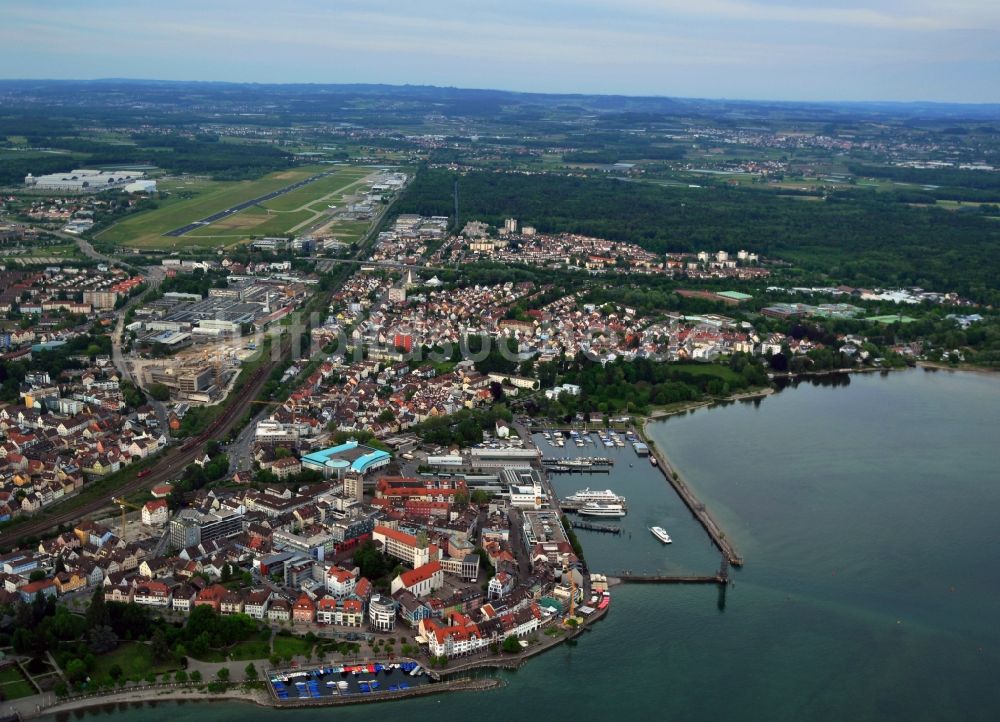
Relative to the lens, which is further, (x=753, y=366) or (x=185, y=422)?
(x=753, y=366)

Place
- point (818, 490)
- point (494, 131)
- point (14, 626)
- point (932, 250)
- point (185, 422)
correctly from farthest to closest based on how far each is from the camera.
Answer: point (494, 131) < point (932, 250) < point (185, 422) < point (818, 490) < point (14, 626)

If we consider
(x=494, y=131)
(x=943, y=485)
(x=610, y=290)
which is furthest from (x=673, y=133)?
(x=943, y=485)

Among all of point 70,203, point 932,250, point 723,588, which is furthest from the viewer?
point 70,203

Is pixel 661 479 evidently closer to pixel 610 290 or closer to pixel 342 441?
pixel 342 441

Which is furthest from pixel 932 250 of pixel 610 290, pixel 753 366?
pixel 753 366

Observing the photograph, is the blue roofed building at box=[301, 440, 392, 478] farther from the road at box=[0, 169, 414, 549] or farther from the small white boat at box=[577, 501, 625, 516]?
the small white boat at box=[577, 501, 625, 516]
